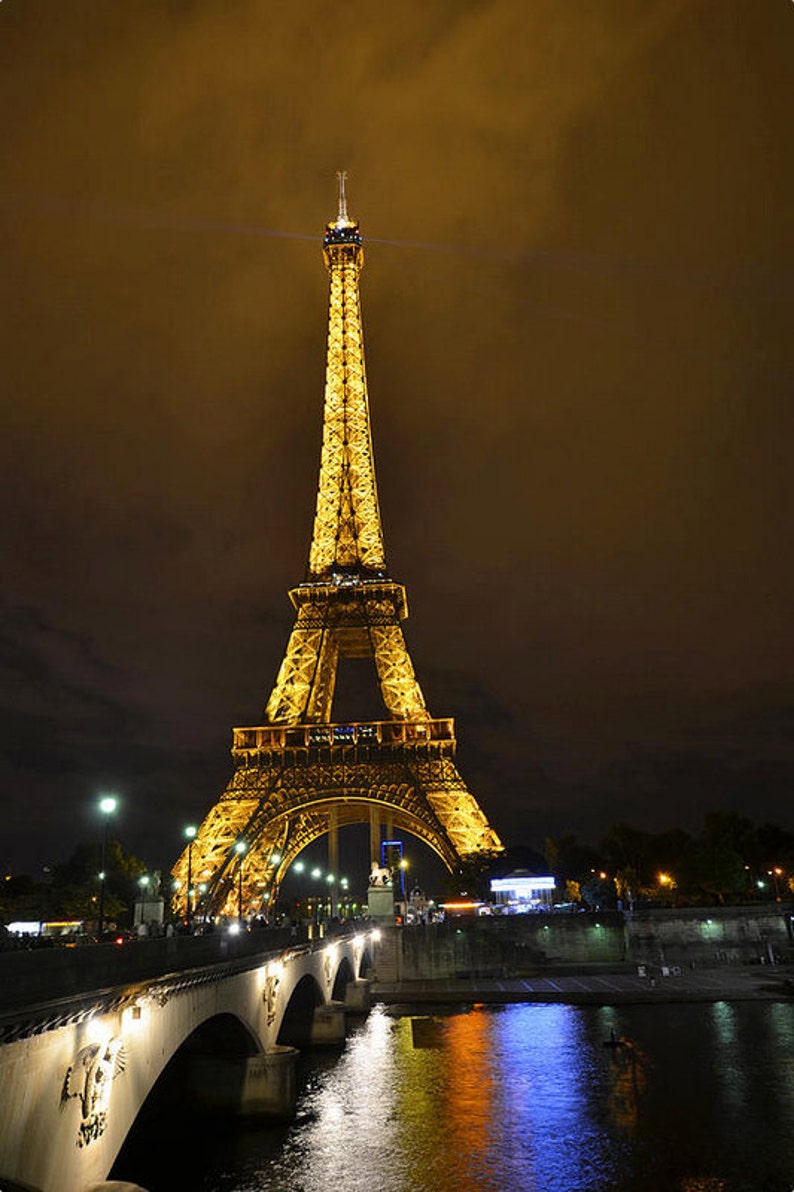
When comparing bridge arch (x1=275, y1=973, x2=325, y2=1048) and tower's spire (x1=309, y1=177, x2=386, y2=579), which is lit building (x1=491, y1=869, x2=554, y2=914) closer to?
tower's spire (x1=309, y1=177, x2=386, y2=579)

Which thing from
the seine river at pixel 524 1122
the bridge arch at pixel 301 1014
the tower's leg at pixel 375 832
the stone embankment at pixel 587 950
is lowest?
the seine river at pixel 524 1122

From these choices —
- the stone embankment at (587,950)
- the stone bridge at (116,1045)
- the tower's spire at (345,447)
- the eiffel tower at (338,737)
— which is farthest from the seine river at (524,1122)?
the tower's spire at (345,447)

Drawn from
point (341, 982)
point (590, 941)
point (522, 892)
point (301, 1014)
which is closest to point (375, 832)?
point (522, 892)

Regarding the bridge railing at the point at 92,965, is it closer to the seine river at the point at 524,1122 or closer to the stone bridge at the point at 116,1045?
the stone bridge at the point at 116,1045

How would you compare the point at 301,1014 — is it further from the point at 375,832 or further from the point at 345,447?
the point at 345,447

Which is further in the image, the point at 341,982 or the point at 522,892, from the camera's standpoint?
the point at 522,892

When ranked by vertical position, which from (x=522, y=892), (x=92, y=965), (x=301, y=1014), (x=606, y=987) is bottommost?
(x=301, y=1014)
